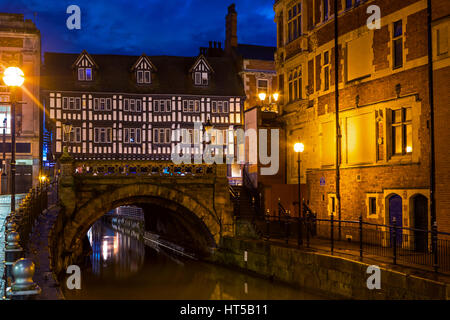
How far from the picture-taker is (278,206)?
23.9 metres

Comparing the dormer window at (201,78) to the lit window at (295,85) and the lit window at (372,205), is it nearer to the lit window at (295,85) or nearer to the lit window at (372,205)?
the lit window at (295,85)

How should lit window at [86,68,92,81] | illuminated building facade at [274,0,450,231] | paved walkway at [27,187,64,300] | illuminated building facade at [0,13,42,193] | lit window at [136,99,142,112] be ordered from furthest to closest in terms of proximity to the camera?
1. illuminated building facade at [0,13,42,193]
2. lit window at [136,99,142,112]
3. lit window at [86,68,92,81]
4. illuminated building facade at [274,0,450,231]
5. paved walkway at [27,187,64,300]

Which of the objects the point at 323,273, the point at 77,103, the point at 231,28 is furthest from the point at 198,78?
the point at 323,273

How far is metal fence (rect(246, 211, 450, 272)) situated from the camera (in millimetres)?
13211

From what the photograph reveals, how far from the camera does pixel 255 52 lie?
1896 inches

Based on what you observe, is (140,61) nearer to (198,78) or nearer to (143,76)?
(143,76)

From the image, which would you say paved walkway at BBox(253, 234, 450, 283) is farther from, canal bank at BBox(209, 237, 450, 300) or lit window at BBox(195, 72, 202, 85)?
lit window at BBox(195, 72, 202, 85)

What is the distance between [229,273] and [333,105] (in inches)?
306

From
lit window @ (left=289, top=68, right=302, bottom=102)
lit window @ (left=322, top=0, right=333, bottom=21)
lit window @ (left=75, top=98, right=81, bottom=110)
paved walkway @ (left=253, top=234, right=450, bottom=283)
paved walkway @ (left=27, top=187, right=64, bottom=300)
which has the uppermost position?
lit window @ (left=322, top=0, right=333, bottom=21)

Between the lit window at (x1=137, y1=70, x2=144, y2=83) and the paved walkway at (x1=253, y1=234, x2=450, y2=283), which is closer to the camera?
the paved walkway at (x1=253, y1=234, x2=450, y2=283)

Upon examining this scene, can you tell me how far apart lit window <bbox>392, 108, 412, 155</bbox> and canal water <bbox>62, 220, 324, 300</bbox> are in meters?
5.74

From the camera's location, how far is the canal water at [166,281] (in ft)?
58.9

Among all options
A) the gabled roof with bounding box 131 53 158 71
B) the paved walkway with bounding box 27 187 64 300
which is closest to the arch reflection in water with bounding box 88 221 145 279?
the paved walkway with bounding box 27 187 64 300

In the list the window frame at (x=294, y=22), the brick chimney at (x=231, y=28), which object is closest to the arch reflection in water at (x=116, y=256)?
the window frame at (x=294, y=22)
